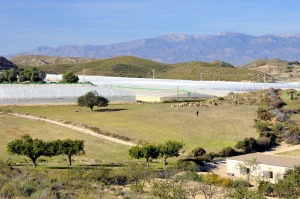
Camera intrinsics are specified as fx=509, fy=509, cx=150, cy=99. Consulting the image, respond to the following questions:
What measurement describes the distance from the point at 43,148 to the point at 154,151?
841 cm

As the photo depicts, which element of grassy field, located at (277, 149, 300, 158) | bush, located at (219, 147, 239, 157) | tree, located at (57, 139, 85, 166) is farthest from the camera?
bush, located at (219, 147, 239, 157)

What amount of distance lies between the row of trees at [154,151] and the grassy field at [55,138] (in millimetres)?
1634

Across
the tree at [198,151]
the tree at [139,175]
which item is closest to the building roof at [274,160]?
the tree at [198,151]

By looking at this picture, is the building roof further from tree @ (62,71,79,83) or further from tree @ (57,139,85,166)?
tree @ (62,71,79,83)

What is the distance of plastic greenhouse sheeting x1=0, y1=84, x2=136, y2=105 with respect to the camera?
82312 mm

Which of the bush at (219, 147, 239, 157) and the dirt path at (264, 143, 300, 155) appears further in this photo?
the dirt path at (264, 143, 300, 155)

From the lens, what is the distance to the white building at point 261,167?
3497 centimetres

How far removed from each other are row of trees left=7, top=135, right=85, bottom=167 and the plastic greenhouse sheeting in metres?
A: 44.4

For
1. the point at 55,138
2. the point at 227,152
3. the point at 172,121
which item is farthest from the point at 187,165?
the point at 172,121

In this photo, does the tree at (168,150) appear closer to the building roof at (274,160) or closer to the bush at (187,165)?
the bush at (187,165)

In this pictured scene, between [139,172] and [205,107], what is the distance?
42.5 m

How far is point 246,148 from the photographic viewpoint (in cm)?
4569

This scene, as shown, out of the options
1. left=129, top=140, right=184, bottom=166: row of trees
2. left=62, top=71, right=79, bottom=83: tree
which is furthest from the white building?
left=62, top=71, right=79, bottom=83: tree

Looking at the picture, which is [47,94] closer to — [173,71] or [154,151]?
[154,151]
